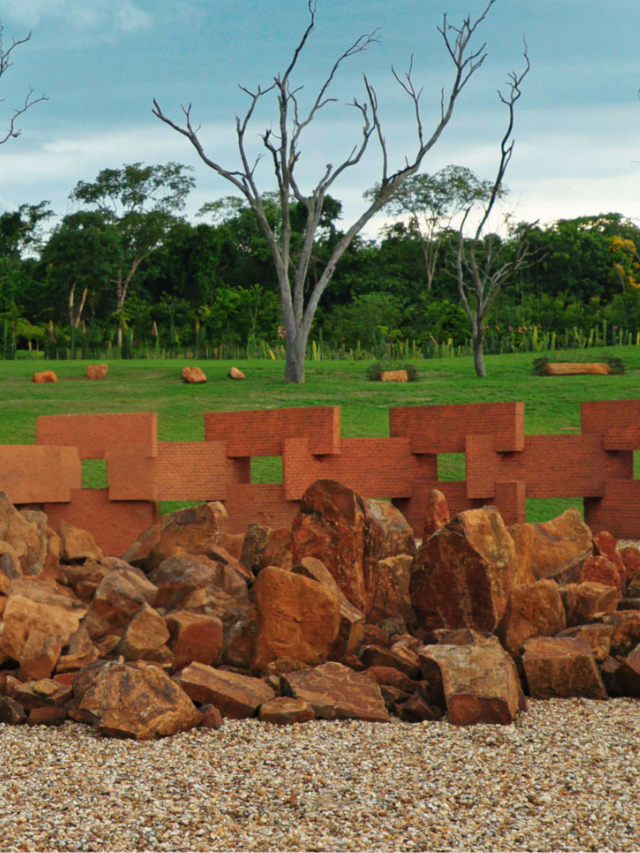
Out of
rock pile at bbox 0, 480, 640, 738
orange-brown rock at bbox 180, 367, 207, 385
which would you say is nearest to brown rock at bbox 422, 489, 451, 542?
rock pile at bbox 0, 480, 640, 738

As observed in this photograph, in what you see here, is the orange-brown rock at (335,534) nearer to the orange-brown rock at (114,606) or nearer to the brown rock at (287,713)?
the orange-brown rock at (114,606)

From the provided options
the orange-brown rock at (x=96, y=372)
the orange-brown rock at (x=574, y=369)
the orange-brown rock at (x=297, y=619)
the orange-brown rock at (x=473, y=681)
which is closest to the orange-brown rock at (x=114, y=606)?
the orange-brown rock at (x=297, y=619)

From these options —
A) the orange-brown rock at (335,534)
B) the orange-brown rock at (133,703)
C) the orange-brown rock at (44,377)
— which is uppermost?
the orange-brown rock at (44,377)

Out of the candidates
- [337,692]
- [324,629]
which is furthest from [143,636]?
[337,692]

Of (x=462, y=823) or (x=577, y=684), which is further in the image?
(x=577, y=684)

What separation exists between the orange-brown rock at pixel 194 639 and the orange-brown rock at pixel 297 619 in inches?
7.2

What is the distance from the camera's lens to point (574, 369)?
1784 cm

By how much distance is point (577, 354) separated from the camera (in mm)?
21672

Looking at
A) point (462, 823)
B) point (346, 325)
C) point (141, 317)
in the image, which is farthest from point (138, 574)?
point (141, 317)

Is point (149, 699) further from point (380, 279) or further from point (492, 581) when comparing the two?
point (380, 279)

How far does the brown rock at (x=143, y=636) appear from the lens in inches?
146

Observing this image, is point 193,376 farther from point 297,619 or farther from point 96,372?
point 297,619

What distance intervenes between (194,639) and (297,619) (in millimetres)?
444

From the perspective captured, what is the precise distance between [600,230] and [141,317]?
845 inches
